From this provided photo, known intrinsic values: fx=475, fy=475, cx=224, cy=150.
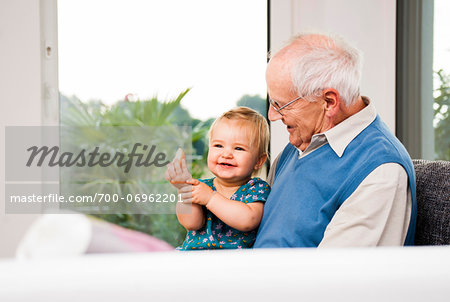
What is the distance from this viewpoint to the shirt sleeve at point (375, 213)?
1247 mm

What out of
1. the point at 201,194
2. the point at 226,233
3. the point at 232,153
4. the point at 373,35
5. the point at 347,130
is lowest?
the point at 226,233

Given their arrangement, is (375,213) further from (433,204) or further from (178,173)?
(178,173)

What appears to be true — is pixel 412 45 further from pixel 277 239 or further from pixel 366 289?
pixel 366 289

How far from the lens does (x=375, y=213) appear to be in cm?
125

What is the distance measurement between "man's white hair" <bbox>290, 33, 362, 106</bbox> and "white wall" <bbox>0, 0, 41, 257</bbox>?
6.40ft

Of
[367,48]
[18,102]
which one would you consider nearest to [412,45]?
[367,48]

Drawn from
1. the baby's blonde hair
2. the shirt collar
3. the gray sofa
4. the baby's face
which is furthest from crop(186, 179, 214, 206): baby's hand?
the gray sofa

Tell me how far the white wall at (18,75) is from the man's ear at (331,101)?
2.01 metres

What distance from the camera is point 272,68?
1579 millimetres

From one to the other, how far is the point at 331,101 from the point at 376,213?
42 cm

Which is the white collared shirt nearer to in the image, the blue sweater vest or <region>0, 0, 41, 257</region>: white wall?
the blue sweater vest

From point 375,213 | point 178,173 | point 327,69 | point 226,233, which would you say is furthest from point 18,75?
point 375,213

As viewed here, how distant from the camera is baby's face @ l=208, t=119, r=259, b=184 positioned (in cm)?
175

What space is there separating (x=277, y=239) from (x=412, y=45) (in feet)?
6.24
